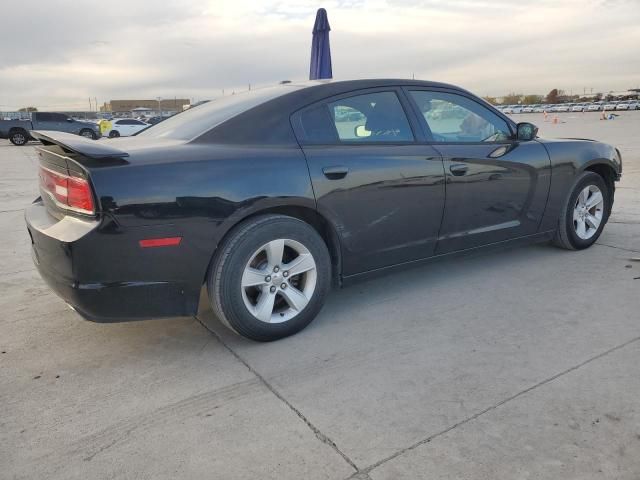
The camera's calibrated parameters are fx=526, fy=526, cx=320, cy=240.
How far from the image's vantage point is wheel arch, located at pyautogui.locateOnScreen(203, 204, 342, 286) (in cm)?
277

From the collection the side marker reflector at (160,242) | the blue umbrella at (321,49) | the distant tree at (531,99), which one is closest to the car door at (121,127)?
the blue umbrella at (321,49)

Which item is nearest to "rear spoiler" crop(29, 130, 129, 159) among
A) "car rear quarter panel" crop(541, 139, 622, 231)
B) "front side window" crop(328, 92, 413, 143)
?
"front side window" crop(328, 92, 413, 143)

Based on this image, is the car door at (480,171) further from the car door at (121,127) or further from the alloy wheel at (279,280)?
the car door at (121,127)

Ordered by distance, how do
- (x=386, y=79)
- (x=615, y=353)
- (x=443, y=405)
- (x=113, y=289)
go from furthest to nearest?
1. (x=386, y=79)
2. (x=615, y=353)
3. (x=113, y=289)
4. (x=443, y=405)

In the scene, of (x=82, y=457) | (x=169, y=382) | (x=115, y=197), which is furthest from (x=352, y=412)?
(x=115, y=197)

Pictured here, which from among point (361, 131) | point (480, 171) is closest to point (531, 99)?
point (480, 171)

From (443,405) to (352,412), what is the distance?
41 centimetres

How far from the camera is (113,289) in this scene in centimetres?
254

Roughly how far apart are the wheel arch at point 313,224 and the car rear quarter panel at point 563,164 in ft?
6.56

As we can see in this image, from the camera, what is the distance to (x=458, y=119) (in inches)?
149

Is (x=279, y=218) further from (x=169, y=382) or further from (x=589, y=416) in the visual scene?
(x=589, y=416)

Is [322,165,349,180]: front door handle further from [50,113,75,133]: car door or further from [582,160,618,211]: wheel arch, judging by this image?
[50,113,75,133]: car door

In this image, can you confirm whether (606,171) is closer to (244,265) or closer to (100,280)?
(244,265)

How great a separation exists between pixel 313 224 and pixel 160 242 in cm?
93
